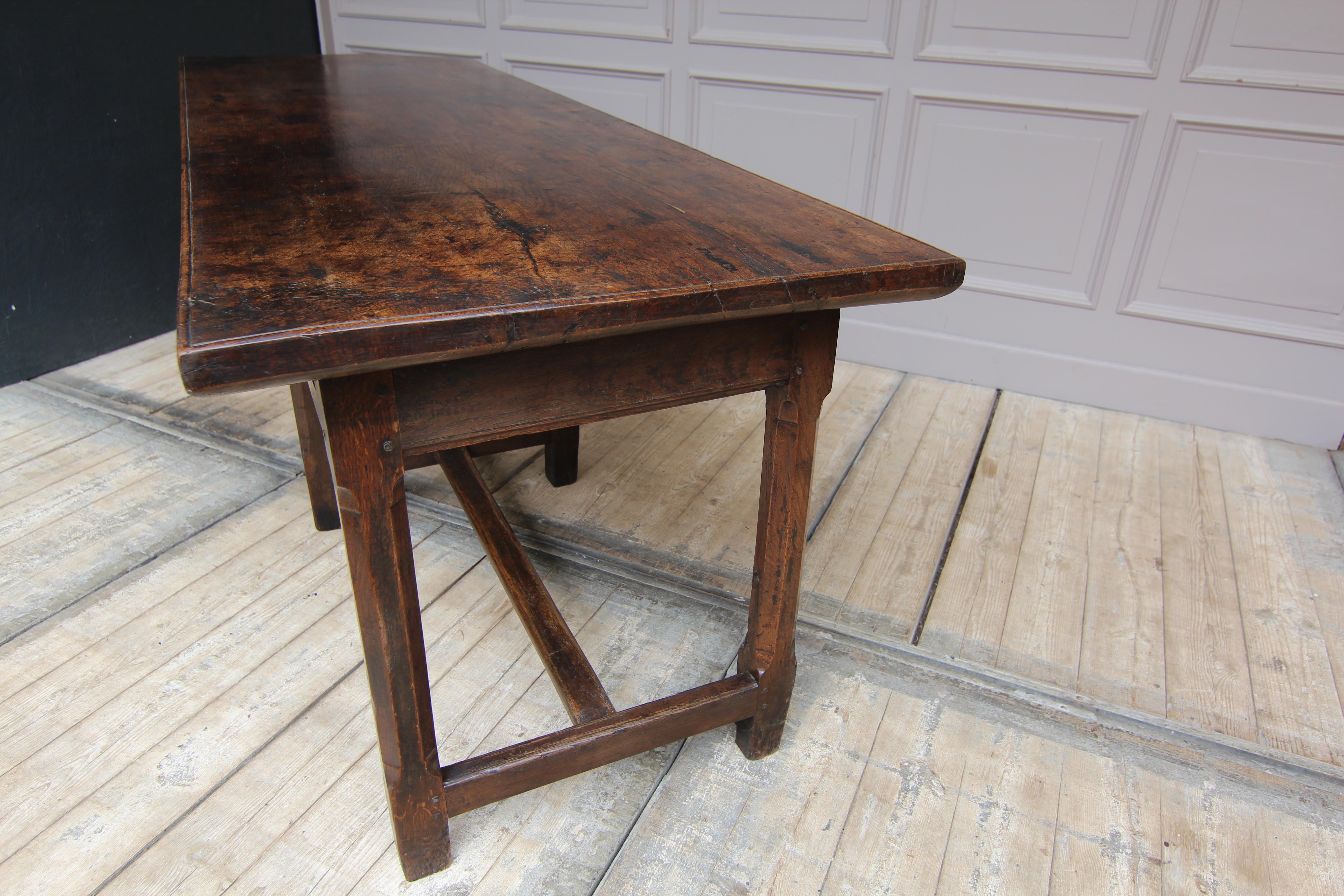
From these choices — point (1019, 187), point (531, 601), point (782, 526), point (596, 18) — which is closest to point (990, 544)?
point (782, 526)

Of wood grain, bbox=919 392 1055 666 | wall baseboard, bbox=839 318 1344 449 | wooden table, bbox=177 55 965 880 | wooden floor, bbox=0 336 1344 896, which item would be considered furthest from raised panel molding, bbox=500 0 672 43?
wood grain, bbox=919 392 1055 666

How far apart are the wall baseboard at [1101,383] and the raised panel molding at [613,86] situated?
0.96 meters

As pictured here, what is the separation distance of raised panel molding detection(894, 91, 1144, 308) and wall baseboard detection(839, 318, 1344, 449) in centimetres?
20

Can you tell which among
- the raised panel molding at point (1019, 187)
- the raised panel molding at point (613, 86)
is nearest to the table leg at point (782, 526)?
the raised panel molding at point (1019, 187)

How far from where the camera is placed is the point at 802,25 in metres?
2.59

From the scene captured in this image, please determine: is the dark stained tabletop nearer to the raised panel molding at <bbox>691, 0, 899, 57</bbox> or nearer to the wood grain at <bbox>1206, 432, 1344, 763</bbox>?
the wood grain at <bbox>1206, 432, 1344, 763</bbox>

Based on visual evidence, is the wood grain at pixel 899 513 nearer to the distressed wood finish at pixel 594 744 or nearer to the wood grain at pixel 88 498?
the distressed wood finish at pixel 594 744

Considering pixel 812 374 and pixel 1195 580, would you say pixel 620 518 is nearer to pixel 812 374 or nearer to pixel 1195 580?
pixel 812 374

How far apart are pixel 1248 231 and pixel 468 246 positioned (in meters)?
2.27

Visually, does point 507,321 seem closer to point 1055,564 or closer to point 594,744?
point 594,744

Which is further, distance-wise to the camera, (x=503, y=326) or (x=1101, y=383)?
(x=1101, y=383)

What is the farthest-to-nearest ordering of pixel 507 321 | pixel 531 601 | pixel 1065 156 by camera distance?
pixel 1065 156 < pixel 531 601 < pixel 507 321

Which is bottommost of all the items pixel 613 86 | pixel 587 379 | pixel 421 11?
pixel 587 379

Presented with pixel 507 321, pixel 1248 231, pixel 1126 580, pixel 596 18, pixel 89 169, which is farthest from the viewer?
pixel 596 18
